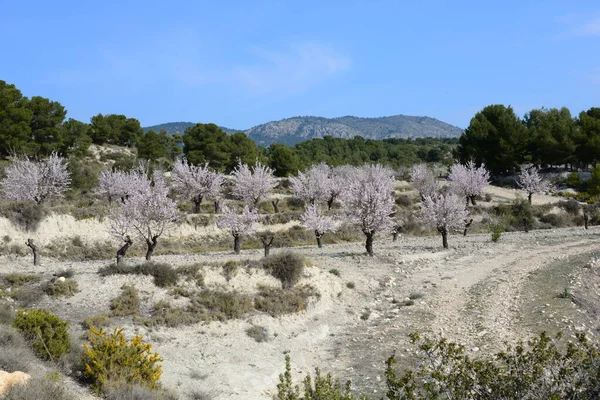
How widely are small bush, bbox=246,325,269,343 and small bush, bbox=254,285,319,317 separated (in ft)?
4.55

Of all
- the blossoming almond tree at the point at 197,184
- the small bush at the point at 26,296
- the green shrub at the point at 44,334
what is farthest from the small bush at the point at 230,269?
the blossoming almond tree at the point at 197,184

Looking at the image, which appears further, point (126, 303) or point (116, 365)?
point (126, 303)

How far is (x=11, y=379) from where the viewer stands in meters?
10.0

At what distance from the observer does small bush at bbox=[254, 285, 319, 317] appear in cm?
2180

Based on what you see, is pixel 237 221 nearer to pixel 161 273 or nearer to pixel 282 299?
pixel 161 273

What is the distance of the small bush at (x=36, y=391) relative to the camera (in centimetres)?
929

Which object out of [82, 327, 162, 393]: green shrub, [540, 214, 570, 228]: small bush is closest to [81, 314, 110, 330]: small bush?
[82, 327, 162, 393]: green shrub

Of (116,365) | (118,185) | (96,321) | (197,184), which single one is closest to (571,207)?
(197,184)

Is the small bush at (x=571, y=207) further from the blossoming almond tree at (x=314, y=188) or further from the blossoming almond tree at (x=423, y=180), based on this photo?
the blossoming almond tree at (x=314, y=188)

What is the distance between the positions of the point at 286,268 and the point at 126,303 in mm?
7482

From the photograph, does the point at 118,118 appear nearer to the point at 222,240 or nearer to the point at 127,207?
the point at 222,240

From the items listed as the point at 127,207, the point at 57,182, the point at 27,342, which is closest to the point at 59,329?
the point at 27,342

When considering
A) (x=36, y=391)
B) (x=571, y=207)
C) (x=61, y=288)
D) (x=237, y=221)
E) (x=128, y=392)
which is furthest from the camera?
(x=571, y=207)

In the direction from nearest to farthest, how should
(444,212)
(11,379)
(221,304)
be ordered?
(11,379), (221,304), (444,212)
